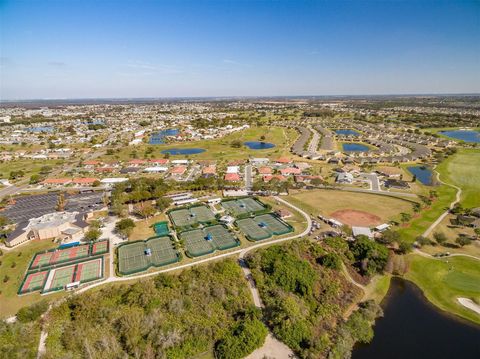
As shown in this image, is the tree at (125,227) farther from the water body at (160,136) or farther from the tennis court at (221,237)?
the water body at (160,136)

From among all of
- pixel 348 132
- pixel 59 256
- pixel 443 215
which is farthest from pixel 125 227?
pixel 348 132

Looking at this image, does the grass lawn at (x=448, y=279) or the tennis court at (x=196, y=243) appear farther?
the tennis court at (x=196, y=243)

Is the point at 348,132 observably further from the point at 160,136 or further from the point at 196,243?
the point at 196,243

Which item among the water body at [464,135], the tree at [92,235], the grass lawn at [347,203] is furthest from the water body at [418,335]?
the water body at [464,135]

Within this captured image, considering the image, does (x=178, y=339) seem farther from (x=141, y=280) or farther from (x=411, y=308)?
(x=411, y=308)

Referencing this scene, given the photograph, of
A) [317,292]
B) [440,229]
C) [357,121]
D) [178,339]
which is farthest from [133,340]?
[357,121]

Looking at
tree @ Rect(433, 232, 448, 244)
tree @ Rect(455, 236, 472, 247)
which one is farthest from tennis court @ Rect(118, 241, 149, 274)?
tree @ Rect(455, 236, 472, 247)
